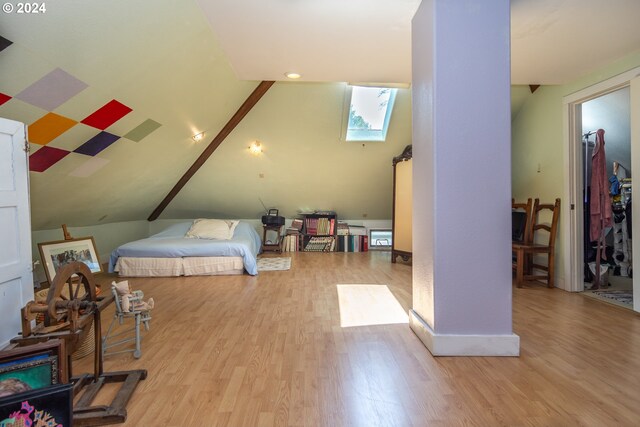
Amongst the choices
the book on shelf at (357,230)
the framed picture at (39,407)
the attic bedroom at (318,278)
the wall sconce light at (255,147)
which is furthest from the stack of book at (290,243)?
the framed picture at (39,407)

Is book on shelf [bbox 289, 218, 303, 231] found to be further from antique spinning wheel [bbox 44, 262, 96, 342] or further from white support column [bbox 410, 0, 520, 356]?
antique spinning wheel [bbox 44, 262, 96, 342]

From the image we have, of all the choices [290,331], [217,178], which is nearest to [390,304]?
[290,331]

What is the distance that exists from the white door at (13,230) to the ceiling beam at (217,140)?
3.10m

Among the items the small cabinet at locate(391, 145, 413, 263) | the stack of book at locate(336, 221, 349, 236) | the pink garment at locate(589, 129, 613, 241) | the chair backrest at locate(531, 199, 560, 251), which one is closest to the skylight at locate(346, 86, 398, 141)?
the small cabinet at locate(391, 145, 413, 263)

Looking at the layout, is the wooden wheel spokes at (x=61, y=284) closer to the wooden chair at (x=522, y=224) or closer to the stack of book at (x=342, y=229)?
the wooden chair at (x=522, y=224)

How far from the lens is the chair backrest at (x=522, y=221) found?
4.33m

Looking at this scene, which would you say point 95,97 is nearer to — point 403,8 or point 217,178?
point 403,8

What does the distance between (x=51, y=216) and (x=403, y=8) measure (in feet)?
13.6

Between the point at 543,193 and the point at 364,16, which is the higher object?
the point at 364,16

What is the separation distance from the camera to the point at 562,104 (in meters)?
3.95

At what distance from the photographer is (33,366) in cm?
131

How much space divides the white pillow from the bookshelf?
1588 mm

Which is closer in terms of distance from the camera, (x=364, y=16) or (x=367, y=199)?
(x=364, y=16)

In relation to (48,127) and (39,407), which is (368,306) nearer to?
(39,407)
